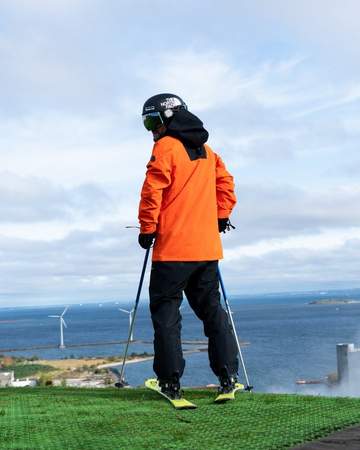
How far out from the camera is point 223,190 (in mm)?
5520

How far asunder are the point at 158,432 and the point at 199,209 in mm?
1792

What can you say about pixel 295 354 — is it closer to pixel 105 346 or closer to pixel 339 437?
pixel 105 346

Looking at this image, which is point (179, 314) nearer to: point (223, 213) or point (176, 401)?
point (176, 401)

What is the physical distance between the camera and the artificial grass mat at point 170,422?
3.63 meters

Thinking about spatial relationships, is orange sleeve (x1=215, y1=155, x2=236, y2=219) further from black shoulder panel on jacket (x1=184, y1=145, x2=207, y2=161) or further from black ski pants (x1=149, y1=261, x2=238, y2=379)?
black ski pants (x1=149, y1=261, x2=238, y2=379)

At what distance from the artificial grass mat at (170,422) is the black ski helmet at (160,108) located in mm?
2046

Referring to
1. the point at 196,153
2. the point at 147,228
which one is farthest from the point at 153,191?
the point at 196,153

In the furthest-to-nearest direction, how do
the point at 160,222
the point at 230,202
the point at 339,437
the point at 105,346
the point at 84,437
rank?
1. the point at 105,346
2. the point at 230,202
3. the point at 160,222
4. the point at 84,437
5. the point at 339,437

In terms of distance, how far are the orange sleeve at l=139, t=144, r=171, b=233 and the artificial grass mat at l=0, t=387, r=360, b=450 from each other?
49.9 inches

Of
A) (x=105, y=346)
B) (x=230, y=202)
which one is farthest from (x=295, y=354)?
(x=230, y=202)

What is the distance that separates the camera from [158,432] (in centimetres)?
392

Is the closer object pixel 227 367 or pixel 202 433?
pixel 202 433

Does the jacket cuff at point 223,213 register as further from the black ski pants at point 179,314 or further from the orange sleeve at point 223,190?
the black ski pants at point 179,314

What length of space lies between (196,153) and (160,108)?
0.42 meters
